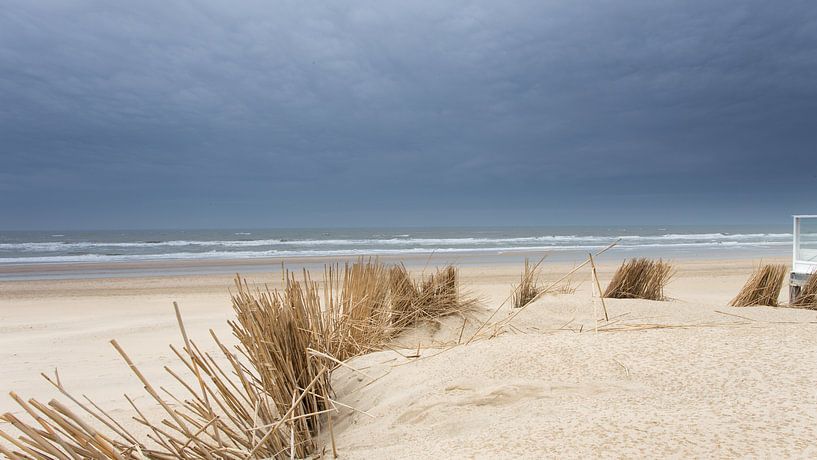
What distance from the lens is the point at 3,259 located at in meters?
21.3

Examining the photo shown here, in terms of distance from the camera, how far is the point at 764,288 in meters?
6.16

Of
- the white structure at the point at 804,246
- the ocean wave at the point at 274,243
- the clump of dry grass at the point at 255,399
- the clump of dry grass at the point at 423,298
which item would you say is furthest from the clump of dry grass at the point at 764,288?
the ocean wave at the point at 274,243

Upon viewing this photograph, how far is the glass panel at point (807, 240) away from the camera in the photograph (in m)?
6.87

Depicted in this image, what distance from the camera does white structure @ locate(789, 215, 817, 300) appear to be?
6.76 meters

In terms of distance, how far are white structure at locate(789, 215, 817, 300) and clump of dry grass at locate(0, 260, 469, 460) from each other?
20.4ft

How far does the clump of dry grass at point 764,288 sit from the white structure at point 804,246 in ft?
2.40

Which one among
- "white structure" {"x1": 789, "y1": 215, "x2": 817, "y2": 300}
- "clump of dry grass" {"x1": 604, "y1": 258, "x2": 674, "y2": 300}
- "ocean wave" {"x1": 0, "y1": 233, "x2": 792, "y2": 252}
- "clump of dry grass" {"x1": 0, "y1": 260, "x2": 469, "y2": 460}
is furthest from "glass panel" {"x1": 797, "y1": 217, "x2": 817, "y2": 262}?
"ocean wave" {"x1": 0, "y1": 233, "x2": 792, "y2": 252}

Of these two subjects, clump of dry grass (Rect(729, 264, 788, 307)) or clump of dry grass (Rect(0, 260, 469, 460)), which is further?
clump of dry grass (Rect(729, 264, 788, 307))

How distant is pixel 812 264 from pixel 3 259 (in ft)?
86.3

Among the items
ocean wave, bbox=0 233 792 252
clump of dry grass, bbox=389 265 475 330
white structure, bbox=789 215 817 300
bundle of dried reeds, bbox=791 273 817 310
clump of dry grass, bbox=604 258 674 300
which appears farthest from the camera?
ocean wave, bbox=0 233 792 252

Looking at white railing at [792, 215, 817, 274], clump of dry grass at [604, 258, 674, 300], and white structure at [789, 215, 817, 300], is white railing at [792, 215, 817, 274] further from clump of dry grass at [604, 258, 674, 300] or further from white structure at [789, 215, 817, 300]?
clump of dry grass at [604, 258, 674, 300]

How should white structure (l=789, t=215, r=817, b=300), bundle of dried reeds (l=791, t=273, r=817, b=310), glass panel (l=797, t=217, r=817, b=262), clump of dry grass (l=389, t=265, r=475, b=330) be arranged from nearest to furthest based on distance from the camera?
1. clump of dry grass (l=389, t=265, r=475, b=330)
2. bundle of dried reeds (l=791, t=273, r=817, b=310)
3. white structure (l=789, t=215, r=817, b=300)
4. glass panel (l=797, t=217, r=817, b=262)

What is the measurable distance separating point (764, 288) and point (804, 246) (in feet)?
4.76

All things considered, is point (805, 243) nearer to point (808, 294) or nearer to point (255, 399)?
point (808, 294)
